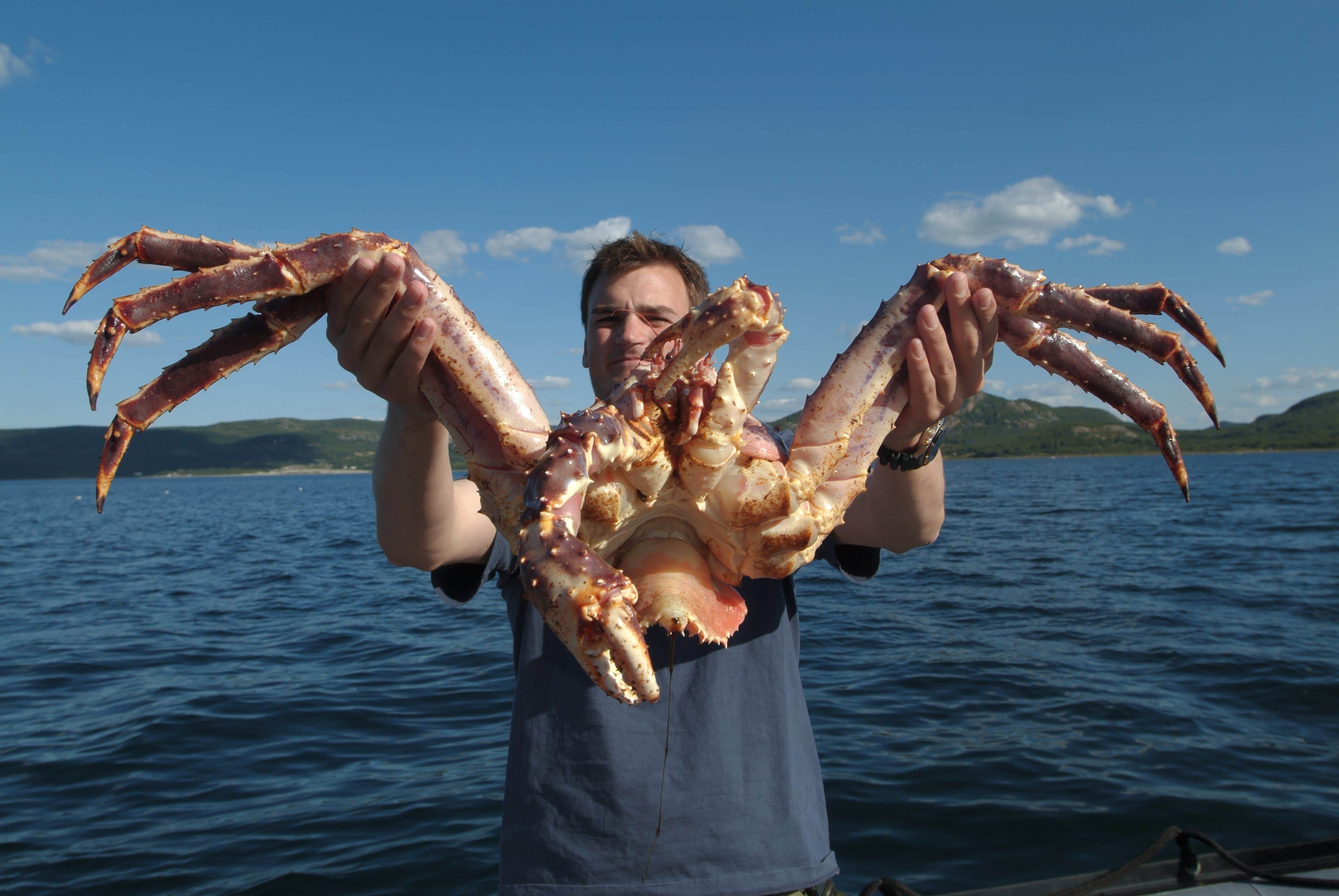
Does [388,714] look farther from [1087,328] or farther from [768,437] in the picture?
[1087,328]

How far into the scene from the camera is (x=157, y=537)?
1337 inches

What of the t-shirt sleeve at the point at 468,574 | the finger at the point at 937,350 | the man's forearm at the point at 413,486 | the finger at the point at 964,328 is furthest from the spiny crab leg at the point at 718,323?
the t-shirt sleeve at the point at 468,574

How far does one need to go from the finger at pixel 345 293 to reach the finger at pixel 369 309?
0.05ft

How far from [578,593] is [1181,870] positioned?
4292 millimetres

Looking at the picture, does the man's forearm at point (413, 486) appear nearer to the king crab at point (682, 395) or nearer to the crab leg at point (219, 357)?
the king crab at point (682, 395)

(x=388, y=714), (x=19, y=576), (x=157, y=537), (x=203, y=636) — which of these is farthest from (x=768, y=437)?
(x=157, y=537)

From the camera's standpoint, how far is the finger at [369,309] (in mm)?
2436

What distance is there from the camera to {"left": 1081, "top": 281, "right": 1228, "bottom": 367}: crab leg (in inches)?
105

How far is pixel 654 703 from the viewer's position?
8.58 ft

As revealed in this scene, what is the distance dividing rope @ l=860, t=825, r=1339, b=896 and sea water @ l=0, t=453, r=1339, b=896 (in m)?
1.38

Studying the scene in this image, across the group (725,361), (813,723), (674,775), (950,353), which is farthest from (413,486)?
(813,723)

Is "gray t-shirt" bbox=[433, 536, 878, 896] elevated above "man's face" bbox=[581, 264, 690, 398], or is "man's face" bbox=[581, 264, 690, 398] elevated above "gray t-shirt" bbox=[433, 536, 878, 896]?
"man's face" bbox=[581, 264, 690, 398]

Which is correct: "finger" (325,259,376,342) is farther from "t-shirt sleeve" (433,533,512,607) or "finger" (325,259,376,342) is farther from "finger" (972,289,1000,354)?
"finger" (972,289,1000,354)

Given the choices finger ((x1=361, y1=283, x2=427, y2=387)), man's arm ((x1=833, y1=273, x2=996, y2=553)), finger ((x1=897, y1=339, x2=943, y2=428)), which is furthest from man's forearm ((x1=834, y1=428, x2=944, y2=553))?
finger ((x1=361, y1=283, x2=427, y2=387))
